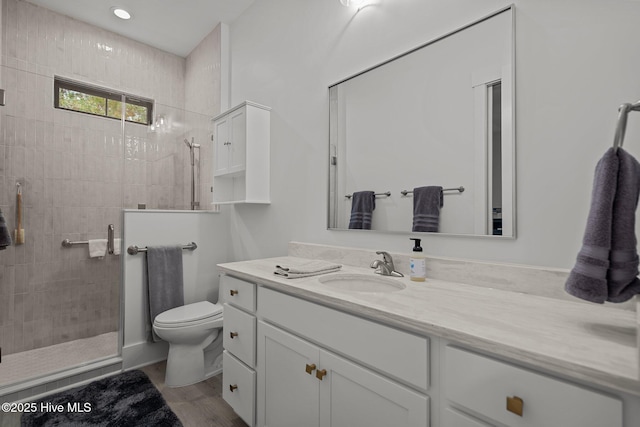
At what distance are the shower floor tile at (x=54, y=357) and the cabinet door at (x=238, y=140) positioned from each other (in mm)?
1645

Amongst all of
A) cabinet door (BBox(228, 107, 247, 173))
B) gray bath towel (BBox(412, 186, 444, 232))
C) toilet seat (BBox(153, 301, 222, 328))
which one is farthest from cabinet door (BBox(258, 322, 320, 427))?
cabinet door (BBox(228, 107, 247, 173))

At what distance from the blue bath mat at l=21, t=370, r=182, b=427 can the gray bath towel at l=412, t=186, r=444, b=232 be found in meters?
1.62

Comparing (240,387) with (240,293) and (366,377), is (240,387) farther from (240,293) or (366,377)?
(366,377)

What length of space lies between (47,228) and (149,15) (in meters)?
1.98

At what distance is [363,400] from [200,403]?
133 centimetres

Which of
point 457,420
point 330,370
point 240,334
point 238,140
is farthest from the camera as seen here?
point 238,140

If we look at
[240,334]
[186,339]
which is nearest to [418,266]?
[240,334]

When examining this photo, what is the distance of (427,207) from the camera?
1.39 meters

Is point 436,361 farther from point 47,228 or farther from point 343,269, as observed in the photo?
point 47,228

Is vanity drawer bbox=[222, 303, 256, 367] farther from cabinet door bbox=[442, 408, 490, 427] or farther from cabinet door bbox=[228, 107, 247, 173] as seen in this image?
cabinet door bbox=[228, 107, 247, 173]

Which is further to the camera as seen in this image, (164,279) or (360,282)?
(164,279)

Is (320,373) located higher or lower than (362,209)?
lower

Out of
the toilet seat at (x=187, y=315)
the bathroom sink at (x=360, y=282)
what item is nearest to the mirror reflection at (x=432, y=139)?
the bathroom sink at (x=360, y=282)

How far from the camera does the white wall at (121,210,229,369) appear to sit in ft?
7.34
